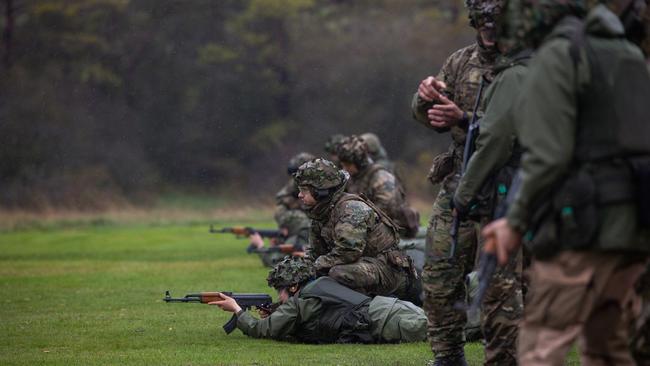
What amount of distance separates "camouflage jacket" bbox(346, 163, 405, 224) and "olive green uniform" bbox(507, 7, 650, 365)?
905 centimetres

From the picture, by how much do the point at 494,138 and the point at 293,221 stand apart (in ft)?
36.7

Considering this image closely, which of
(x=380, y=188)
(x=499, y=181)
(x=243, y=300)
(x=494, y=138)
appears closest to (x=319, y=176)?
(x=243, y=300)

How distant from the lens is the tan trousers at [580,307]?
4.88 m

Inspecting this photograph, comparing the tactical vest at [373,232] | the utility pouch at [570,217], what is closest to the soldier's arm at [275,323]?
the tactical vest at [373,232]

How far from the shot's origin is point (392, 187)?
1427cm

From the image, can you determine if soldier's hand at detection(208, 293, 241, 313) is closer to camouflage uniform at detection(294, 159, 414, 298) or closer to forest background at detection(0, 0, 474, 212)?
camouflage uniform at detection(294, 159, 414, 298)

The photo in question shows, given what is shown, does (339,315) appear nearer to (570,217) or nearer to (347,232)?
(347,232)

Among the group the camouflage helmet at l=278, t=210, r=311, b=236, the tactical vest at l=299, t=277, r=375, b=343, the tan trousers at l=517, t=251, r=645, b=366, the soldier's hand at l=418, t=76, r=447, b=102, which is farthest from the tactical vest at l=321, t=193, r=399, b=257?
the camouflage helmet at l=278, t=210, r=311, b=236

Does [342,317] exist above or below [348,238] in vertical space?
below

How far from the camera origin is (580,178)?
4.84m

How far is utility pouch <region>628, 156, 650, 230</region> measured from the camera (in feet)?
15.8

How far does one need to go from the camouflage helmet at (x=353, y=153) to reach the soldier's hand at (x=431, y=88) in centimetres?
738

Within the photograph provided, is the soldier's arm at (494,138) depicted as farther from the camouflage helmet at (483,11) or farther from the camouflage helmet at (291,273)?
the camouflage helmet at (291,273)

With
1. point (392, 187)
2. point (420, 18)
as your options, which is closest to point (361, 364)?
point (392, 187)
